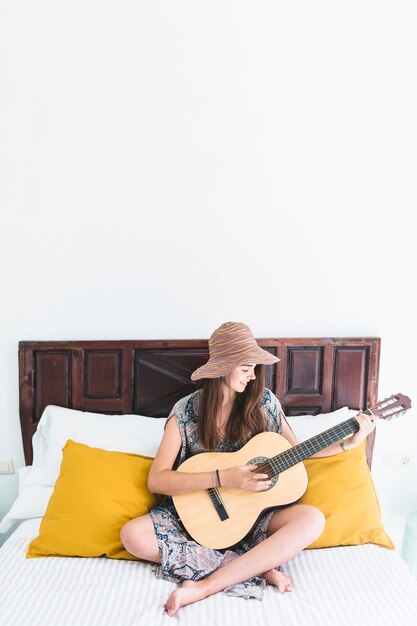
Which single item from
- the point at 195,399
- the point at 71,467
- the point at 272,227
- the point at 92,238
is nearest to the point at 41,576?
the point at 71,467

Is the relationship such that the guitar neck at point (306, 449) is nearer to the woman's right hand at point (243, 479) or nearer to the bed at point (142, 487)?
the woman's right hand at point (243, 479)

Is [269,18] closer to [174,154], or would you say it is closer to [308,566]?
[174,154]

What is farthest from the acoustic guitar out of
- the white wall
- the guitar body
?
the white wall

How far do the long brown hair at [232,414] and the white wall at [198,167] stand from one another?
44cm

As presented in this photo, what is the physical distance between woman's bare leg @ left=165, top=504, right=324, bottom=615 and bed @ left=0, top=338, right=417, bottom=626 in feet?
0.11

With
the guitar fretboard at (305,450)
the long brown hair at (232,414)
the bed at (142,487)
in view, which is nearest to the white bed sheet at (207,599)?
the bed at (142,487)

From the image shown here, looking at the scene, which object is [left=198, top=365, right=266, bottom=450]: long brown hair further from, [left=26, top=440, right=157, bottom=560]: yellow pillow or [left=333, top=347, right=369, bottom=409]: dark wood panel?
[left=333, top=347, right=369, bottom=409]: dark wood panel

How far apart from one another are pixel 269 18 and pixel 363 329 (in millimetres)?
1235

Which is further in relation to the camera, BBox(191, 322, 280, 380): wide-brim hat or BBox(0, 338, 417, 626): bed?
BBox(191, 322, 280, 380): wide-brim hat

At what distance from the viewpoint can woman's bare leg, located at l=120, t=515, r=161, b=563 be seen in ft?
5.12

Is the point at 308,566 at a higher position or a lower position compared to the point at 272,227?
lower

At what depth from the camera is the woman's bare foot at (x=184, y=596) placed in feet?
4.48

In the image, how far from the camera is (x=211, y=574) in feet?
4.96

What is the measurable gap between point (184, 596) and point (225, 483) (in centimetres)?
32
